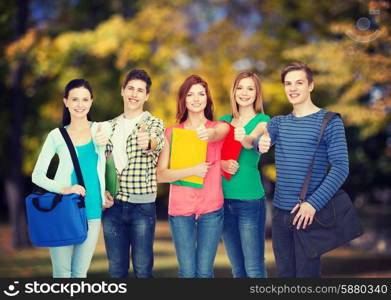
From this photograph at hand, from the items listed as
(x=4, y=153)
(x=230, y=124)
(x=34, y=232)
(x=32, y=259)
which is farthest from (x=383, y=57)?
(x=4, y=153)

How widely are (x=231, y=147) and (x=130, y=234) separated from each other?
116cm

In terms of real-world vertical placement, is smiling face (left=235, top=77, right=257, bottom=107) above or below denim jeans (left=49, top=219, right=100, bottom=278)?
above

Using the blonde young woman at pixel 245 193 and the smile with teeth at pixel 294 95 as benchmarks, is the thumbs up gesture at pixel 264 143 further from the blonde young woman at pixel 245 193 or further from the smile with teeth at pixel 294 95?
the smile with teeth at pixel 294 95

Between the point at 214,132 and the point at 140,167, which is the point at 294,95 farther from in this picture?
the point at 140,167

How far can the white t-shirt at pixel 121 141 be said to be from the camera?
5.07 m

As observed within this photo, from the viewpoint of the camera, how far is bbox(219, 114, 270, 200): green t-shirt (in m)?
5.16

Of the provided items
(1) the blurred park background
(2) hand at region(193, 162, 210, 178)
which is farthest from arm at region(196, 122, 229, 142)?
(1) the blurred park background

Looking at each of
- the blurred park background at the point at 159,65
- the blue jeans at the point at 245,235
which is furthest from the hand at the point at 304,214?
the blurred park background at the point at 159,65

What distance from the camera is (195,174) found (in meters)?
5.01

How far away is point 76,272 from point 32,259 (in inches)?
448

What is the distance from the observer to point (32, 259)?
1564cm

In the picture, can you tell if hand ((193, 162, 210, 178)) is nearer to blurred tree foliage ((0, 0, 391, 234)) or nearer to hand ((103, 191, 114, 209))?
hand ((103, 191, 114, 209))

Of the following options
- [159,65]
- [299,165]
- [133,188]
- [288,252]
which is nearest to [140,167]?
[133,188]

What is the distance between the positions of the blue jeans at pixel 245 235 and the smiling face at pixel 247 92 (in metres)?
0.89
